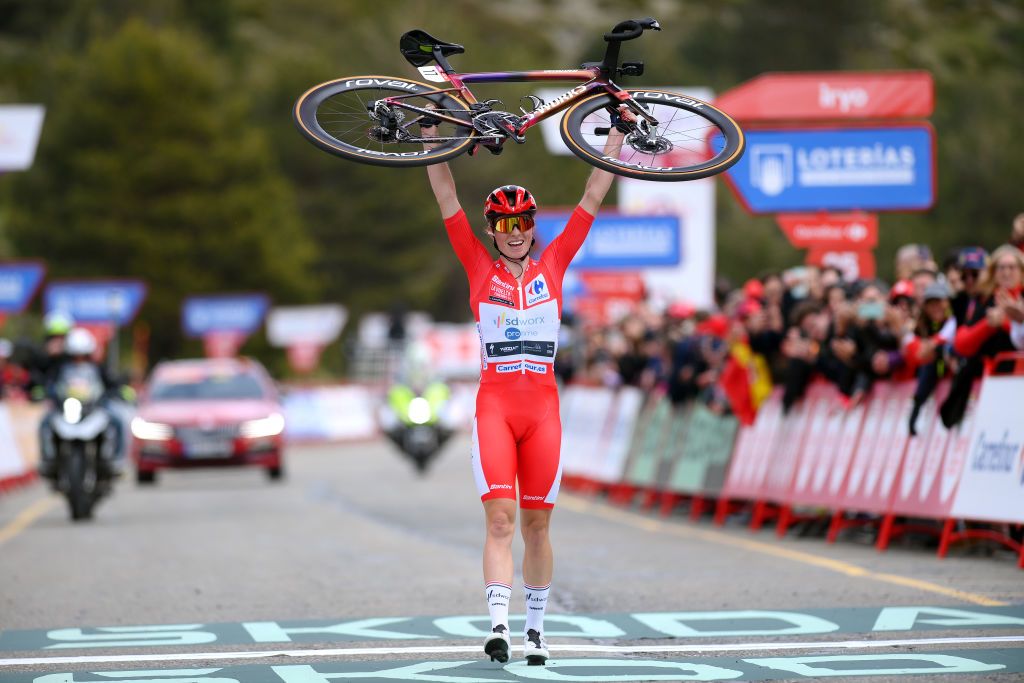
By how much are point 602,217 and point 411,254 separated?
225ft

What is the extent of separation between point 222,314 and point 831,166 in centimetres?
4189

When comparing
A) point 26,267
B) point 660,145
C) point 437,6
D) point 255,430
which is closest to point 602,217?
point 255,430

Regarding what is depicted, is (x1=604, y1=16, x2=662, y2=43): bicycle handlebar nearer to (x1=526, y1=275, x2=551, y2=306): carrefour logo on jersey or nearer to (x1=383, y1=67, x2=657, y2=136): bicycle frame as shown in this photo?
(x1=383, y1=67, x2=657, y2=136): bicycle frame

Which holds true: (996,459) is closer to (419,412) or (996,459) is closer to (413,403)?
(419,412)

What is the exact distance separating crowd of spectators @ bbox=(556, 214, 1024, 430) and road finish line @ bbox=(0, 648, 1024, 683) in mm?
4697

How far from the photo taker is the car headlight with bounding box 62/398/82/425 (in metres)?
19.2

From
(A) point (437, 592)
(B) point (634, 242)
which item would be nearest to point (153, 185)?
(B) point (634, 242)

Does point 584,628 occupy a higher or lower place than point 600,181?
lower

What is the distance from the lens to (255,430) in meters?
26.3

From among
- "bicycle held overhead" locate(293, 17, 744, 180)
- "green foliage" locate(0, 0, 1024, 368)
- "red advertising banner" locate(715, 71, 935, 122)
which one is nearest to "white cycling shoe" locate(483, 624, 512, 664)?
"bicycle held overhead" locate(293, 17, 744, 180)

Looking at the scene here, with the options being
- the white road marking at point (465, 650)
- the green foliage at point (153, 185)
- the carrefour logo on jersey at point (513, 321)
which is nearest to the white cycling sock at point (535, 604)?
the white road marking at point (465, 650)

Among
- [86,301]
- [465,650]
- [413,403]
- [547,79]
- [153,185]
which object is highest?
[153,185]

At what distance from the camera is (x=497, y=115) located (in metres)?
9.58

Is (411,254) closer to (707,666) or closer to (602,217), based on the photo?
(602,217)
